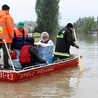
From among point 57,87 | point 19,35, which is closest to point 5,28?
point 19,35

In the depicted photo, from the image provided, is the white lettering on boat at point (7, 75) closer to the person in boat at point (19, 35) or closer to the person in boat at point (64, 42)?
the person in boat at point (19, 35)

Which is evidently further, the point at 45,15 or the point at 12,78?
the point at 45,15

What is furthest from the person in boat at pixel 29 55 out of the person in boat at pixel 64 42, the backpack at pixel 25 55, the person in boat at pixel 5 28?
the person in boat at pixel 64 42

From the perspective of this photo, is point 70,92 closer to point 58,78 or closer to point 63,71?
point 58,78

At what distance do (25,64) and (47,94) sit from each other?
2.24 metres

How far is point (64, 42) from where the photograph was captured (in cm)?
1254

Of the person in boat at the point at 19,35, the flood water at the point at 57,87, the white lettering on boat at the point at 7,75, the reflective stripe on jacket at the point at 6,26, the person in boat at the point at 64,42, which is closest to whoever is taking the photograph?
the flood water at the point at 57,87

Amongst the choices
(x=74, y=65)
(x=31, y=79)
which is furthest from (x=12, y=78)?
(x=74, y=65)

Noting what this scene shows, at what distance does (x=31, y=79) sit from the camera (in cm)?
1041

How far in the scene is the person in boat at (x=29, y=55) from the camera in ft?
33.9

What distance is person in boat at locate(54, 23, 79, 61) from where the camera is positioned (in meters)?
12.4

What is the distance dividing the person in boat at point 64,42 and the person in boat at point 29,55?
2.13 metres

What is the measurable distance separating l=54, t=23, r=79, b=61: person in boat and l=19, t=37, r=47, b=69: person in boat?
83.7 inches

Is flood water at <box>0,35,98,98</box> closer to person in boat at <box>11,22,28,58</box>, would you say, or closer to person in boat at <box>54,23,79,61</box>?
person in boat at <box>54,23,79,61</box>
